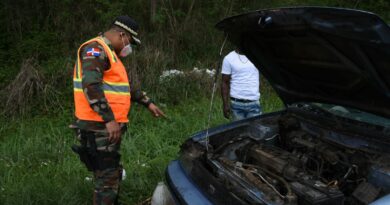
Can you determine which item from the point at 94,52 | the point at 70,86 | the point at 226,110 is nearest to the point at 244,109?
the point at 226,110

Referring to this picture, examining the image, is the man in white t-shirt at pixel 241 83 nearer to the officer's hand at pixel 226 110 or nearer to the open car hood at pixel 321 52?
the officer's hand at pixel 226 110

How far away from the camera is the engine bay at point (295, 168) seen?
246 centimetres

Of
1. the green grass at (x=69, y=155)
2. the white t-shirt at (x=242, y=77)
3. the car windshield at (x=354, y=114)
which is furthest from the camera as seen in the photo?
the white t-shirt at (x=242, y=77)

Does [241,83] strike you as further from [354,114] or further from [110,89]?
[110,89]

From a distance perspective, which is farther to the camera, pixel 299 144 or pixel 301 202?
Result: pixel 299 144

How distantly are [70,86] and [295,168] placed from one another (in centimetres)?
580

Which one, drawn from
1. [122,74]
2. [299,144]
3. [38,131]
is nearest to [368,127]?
[299,144]

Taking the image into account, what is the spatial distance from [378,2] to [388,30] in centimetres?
992

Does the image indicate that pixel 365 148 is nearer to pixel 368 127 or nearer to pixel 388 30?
pixel 368 127

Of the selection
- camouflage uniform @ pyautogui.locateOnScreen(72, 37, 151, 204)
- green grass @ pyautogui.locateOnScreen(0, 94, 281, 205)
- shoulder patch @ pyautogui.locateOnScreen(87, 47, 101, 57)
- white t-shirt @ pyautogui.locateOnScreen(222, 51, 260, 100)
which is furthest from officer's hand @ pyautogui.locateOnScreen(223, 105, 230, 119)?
shoulder patch @ pyautogui.locateOnScreen(87, 47, 101, 57)

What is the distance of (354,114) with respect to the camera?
10.9 ft

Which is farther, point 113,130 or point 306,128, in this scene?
point 306,128

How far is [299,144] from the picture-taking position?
3.25 meters

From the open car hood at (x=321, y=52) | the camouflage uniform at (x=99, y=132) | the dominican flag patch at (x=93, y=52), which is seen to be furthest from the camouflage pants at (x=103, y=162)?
the open car hood at (x=321, y=52)
